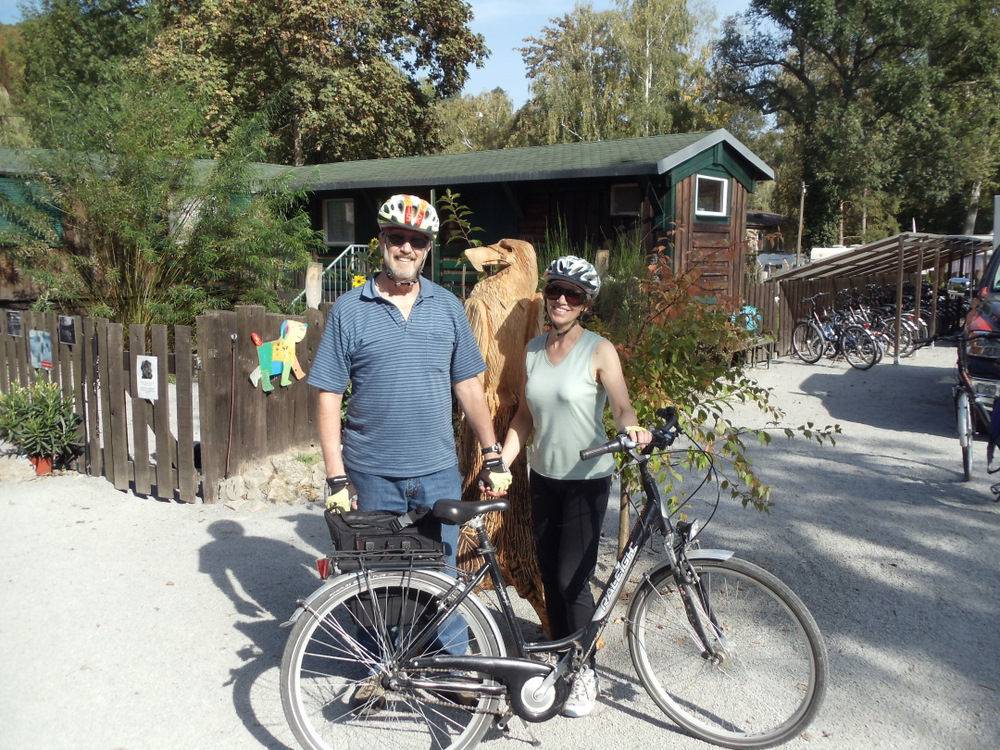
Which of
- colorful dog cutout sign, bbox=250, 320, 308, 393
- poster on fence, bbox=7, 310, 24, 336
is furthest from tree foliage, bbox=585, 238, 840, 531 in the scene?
poster on fence, bbox=7, 310, 24, 336

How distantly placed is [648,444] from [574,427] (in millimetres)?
325

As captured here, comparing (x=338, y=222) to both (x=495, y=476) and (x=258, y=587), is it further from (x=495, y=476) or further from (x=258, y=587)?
(x=495, y=476)

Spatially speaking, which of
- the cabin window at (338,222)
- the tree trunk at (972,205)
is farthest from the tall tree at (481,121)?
the cabin window at (338,222)

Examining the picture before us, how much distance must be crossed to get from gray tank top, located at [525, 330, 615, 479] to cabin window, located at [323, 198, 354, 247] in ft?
52.5

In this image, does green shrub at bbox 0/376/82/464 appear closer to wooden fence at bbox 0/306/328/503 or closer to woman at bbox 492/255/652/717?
wooden fence at bbox 0/306/328/503

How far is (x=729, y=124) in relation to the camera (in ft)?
164

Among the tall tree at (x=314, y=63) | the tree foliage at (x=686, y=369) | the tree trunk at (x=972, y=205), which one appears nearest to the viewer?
the tree foliage at (x=686, y=369)

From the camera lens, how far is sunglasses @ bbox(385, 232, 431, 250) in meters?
2.98

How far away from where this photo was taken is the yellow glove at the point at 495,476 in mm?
3006

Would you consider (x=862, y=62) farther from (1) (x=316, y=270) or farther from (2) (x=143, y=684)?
(2) (x=143, y=684)

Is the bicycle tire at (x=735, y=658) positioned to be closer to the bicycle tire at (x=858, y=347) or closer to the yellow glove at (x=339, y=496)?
the yellow glove at (x=339, y=496)

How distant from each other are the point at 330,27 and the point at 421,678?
26.0 m

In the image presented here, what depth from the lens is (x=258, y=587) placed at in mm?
4418

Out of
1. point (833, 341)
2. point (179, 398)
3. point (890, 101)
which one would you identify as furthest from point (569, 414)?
point (890, 101)
